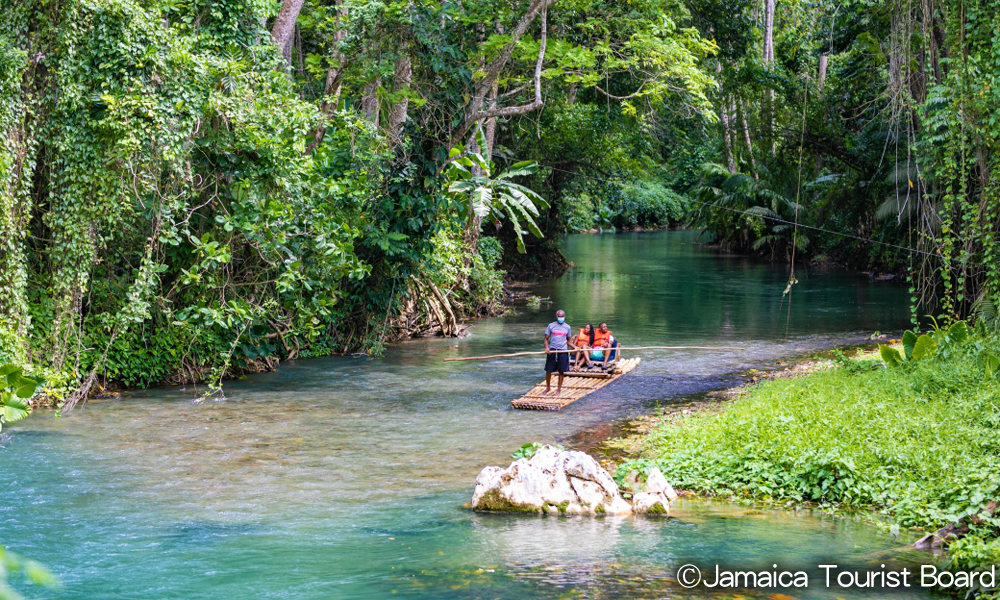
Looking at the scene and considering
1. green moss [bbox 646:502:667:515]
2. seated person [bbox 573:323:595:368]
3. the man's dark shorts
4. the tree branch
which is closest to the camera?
green moss [bbox 646:502:667:515]

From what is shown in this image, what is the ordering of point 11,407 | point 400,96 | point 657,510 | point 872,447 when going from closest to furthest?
point 657,510 → point 11,407 → point 872,447 → point 400,96

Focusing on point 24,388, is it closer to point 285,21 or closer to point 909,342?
point 285,21

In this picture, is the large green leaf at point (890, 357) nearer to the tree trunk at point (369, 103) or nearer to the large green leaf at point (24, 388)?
the large green leaf at point (24, 388)

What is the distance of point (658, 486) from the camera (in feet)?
27.1

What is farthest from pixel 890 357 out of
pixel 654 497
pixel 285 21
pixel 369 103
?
pixel 369 103

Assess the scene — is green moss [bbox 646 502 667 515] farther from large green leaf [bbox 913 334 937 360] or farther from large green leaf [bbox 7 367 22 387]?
large green leaf [bbox 913 334 937 360]

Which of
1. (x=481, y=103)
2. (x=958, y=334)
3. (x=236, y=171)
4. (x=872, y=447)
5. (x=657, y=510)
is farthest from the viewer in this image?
(x=481, y=103)

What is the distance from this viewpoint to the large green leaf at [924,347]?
1288 cm

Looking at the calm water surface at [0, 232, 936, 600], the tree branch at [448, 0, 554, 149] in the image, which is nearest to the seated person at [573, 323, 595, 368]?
the calm water surface at [0, 232, 936, 600]

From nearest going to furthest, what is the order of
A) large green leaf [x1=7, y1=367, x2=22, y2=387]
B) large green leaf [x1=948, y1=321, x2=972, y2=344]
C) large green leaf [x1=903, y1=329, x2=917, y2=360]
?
large green leaf [x1=7, y1=367, x2=22, y2=387] → large green leaf [x1=948, y1=321, x2=972, y2=344] → large green leaf [x1=903, y1=329, x2=917, y2=360]

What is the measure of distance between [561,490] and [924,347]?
24.0 feet

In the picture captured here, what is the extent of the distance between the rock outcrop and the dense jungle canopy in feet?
22.3

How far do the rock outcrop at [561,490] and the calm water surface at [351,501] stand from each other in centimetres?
19

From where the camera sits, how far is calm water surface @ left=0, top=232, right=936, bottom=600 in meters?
6.64
